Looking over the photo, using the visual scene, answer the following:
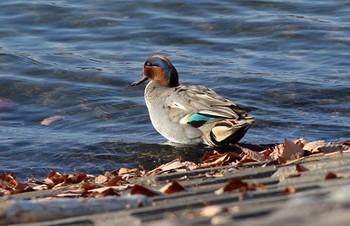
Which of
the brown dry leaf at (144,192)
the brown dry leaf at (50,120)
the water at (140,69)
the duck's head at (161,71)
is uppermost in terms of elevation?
the brown dry leaf at (144,192)

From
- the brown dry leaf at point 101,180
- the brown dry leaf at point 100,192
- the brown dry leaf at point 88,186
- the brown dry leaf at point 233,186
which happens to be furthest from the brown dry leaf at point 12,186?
the brown dry leaf at point 233,186

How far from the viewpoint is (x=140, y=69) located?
46.3ft

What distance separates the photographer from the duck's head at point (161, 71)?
435 inches

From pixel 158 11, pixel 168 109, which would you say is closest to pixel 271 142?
pixel 168 109

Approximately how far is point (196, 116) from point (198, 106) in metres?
0.15

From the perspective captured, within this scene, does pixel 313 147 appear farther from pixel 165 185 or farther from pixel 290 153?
pixel 165 185

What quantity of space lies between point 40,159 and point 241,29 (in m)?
6.95

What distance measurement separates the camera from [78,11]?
17.3 metres

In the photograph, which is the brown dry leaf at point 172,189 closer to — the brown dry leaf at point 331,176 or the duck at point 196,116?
the brown dry leaf at point 331,176

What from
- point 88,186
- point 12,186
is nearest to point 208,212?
point 88,186

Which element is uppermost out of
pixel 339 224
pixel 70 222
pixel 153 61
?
pixel 339 224

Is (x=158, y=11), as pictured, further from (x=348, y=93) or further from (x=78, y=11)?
(x=348, y=93)

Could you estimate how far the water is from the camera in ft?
34.6

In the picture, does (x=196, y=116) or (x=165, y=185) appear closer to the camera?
(x=165, y=185)
